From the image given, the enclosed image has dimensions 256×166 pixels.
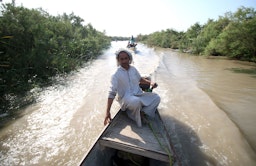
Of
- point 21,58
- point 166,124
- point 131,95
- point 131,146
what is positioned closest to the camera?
point 131,146

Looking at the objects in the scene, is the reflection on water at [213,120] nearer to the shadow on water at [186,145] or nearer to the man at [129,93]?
the shadow on water at [186,145]

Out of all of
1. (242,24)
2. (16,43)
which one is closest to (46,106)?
(16,43)

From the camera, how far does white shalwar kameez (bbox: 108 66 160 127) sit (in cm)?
288

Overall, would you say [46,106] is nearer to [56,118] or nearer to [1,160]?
[56,118]

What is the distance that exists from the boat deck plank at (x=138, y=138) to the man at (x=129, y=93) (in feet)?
0.47

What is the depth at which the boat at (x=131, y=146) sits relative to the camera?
7.16 feet

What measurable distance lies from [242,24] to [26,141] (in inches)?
659

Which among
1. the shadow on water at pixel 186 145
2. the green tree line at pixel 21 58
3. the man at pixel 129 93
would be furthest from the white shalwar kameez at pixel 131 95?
the green tree line at pixel 21 58

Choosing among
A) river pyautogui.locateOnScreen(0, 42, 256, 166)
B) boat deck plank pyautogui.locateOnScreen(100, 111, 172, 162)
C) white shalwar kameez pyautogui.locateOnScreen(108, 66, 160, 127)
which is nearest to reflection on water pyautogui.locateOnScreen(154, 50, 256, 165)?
river pyautogui.locateOnScreen(0, 42, 256, 166)

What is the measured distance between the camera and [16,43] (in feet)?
23.3

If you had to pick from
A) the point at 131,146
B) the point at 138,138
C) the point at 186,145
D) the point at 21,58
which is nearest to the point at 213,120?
the point at 186,145

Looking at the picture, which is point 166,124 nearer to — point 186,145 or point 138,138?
point 186,145

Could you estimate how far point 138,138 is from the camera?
2.51m

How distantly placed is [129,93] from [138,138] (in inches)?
33.4
